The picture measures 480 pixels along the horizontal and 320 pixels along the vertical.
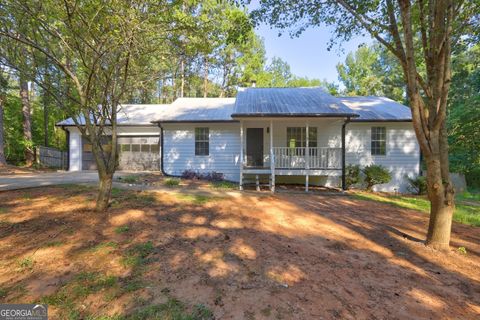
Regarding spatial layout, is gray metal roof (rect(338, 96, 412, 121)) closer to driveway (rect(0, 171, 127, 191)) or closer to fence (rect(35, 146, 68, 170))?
driveway (rect(0, 171, 127, 191))

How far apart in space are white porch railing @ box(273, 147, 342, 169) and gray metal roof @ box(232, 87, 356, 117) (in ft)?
5.26

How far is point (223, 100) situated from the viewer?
56.5ft

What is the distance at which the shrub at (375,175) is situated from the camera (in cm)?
1205

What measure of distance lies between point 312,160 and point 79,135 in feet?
43.4

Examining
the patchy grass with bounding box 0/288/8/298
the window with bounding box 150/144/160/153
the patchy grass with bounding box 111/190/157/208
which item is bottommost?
the patchy grass with bounding box 0/288/8/298

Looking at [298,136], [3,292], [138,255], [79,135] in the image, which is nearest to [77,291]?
[3,292]

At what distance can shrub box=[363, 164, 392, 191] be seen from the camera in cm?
1205

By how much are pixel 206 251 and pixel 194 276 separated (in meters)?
0.75

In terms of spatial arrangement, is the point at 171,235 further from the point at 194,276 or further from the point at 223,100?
the point at 223,100

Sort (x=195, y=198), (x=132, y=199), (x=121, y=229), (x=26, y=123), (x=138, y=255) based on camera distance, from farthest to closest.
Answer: (x=26, y=123) < (x=195, y=198) < (x=132, y=199) < (x=121, y=229) < (x=138, y=255)

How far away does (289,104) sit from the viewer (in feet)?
37.6

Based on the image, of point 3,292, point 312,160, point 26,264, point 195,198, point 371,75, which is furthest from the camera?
point 371,75

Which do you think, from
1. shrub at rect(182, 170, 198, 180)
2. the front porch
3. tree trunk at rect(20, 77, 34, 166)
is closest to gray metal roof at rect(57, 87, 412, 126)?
the front porch

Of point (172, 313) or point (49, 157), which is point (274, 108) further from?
point (49, 157)
